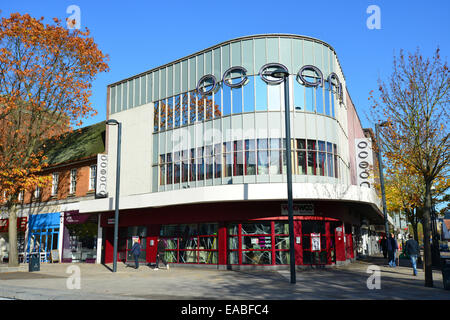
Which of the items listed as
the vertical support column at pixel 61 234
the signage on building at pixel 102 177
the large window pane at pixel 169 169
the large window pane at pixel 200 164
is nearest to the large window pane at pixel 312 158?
the large window pane at pixel 200 164

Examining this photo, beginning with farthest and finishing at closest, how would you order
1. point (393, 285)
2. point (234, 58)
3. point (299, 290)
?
point (234, 58) → point (393, 285) → point (299, 290)

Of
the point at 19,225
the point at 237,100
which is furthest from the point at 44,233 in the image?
the point at 237,100

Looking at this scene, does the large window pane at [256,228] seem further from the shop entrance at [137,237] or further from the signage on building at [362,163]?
the signage on building at [362,163]

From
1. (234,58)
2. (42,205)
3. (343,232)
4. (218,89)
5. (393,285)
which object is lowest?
(393,285)

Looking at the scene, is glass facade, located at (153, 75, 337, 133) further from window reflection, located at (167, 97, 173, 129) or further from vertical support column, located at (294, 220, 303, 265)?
vertical support column, located at (294, 220, 303, 265)

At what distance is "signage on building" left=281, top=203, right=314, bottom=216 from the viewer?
21.9 meters

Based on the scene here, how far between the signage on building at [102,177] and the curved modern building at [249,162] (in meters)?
1.96

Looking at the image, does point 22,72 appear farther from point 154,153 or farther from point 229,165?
point 229,165

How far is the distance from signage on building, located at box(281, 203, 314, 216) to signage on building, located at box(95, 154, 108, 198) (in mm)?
13010

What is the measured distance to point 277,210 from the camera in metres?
21.9

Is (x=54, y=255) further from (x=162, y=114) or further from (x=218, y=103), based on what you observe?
(x=218, y=103)

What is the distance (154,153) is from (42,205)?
1318 cm

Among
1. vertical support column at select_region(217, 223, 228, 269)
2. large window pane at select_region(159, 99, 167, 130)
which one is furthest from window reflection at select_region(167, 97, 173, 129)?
vertical support column at select_region(217, 223, 228, 269)
